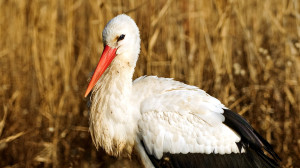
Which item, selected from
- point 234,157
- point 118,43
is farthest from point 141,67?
point 234,157

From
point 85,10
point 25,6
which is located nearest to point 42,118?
point 25,6

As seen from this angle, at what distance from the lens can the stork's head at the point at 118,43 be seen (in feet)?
9.66

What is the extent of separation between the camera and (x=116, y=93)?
3037 mm

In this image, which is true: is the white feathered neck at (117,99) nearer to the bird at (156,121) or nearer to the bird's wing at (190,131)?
the bird at (156,121)

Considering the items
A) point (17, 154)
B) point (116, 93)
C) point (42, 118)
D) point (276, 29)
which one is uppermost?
point (276, 29)

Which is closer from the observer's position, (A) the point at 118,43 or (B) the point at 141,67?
(A) the point at 118,43

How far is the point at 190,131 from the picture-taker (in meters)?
2.99

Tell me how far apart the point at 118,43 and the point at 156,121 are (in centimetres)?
59

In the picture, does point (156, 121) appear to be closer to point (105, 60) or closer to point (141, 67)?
point (105, 60)

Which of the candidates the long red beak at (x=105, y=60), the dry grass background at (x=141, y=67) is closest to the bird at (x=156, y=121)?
the long red beak at (x=105, y=60)

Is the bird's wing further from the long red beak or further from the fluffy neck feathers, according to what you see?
the long red beak

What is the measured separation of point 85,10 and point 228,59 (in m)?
1.90

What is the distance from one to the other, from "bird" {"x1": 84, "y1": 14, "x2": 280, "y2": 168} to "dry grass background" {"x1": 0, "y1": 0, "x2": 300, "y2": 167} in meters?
0.77

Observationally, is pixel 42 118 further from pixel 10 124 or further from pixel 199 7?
pixel 199 7
